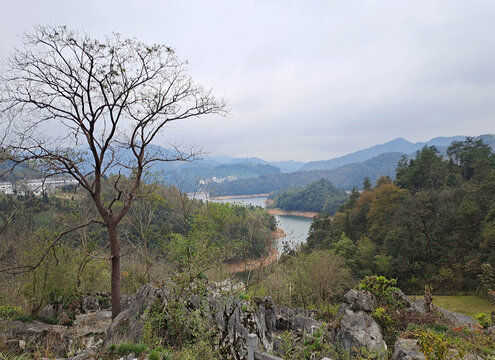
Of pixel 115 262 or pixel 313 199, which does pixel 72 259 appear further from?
pixel 313 199

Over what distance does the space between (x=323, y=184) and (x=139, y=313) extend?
65255 mm

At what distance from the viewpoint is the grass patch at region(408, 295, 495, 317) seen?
12.8 metres

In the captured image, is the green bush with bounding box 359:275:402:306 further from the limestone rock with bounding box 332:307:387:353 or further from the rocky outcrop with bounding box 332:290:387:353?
the limestone rock with bounding box 332:307:387:353

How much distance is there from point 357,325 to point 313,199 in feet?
179

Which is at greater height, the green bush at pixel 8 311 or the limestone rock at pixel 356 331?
the green bush at pixel 8 311

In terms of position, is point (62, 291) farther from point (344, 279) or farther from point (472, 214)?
point (472, 214)

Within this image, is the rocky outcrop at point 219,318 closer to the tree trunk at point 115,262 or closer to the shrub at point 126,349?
the tree trunk at point 115,262

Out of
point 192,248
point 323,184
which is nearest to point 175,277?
point 192,248

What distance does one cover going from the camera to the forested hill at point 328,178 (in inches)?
4122

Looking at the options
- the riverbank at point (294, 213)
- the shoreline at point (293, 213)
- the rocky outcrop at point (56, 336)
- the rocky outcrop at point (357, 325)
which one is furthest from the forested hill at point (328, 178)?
the rocky outcrop at point (357, 325)

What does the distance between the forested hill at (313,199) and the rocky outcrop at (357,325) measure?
4660 cm

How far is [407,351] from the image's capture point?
4031 millimetres

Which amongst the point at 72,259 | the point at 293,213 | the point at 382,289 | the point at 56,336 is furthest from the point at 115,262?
the point at 293,213

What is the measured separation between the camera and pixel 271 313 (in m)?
7.05
